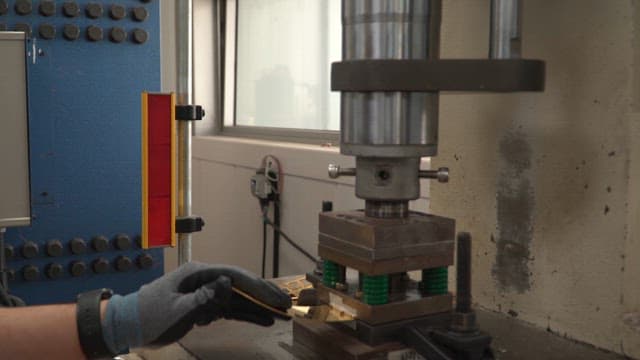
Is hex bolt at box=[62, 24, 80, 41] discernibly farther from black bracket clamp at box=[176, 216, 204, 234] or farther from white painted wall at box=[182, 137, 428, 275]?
white painted wall at box=[182, 137, 428, 275]

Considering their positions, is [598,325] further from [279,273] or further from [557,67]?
[279,273]

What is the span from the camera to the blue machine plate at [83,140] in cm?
172

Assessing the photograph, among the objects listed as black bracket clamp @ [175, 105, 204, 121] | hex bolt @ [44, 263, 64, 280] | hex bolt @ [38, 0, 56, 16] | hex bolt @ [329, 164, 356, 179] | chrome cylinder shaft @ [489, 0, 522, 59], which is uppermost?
hex bolt @ [38, 0, 56, 16]

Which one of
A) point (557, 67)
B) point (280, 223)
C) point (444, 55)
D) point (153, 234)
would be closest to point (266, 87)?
point (280, 223)

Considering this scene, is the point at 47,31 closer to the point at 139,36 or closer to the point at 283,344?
the point at 139,36

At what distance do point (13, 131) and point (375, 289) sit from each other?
1.12 m

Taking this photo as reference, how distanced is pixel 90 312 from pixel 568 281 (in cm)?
68

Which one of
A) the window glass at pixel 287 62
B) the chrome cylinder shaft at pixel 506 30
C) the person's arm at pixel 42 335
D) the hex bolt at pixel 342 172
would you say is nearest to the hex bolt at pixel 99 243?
the person's arm at pixel 42 335

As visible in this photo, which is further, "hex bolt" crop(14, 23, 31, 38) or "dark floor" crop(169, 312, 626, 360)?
"hex bolt" crop(14, 23, 31, 38)

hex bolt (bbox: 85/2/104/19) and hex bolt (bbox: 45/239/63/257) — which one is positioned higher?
hex bolt (bbox: 85/2/104/19)

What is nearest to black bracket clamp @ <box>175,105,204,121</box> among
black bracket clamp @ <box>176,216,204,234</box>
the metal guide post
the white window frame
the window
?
the metal guide post

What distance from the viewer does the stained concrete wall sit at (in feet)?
3.01

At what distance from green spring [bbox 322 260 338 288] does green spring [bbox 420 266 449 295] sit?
0.37 ft

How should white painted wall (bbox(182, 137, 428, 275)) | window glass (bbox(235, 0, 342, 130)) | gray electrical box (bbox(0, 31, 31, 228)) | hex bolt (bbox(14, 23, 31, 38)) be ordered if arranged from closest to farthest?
gray electrical box (bbox(0, 31, 31, 228)), hex bolt (bbox(14, 23, 31, 38)), white painted wall (bbox(182, 137, 428, 275)), window glass (bbox(235, 0, 342, 130))
